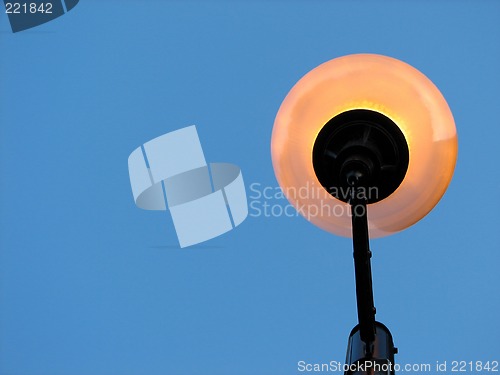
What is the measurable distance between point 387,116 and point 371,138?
4 centimetres

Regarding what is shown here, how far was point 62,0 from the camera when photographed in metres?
3.63

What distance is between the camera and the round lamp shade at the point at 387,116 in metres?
A: 0.94

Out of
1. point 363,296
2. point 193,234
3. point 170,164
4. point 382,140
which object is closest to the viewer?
point 363,296

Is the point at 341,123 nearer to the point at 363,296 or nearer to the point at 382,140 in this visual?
the point at 382,140

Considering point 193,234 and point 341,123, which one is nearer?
point 341,123

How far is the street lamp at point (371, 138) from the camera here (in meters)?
0.92

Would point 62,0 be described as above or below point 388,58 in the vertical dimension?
above

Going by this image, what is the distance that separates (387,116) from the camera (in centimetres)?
95

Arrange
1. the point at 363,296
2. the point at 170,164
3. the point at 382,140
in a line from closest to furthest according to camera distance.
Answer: the point at 363,296 → the point at 382,140 → the point at 170,164

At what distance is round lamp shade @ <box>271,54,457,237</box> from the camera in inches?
36.8

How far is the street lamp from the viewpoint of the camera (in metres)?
0.92

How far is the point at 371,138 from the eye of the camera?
3.08 feet

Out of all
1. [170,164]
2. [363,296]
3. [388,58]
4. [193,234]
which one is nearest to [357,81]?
[388,58]

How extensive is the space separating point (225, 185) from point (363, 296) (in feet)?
7.83
